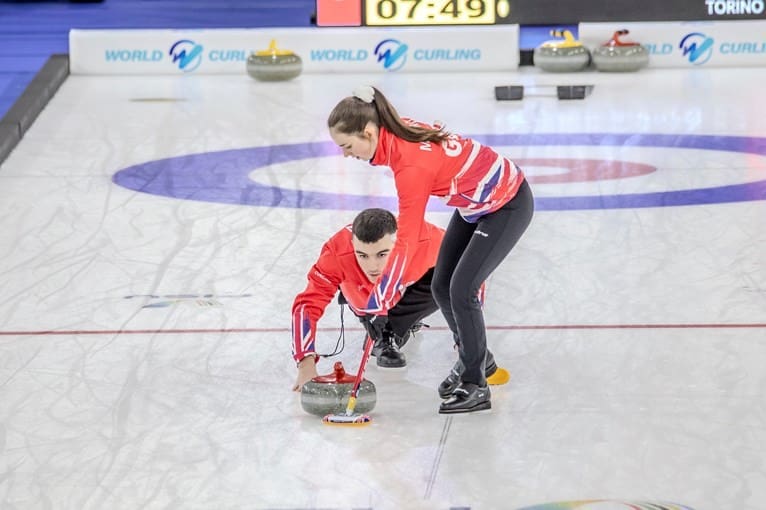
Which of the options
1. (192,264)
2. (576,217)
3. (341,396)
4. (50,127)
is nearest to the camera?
(341,396)

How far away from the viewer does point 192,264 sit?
718 centimetres

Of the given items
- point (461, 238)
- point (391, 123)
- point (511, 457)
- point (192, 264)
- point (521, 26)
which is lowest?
point (521, 26)

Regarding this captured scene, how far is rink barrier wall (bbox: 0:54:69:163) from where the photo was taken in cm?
1045

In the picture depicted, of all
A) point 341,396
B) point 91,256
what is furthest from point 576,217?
point 341,396

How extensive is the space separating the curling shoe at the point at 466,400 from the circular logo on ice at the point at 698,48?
9537 millimetres

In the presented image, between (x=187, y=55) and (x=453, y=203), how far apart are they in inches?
374

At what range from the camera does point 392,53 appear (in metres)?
13.7

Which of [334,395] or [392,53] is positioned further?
[392,53]

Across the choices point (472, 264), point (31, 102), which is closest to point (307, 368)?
point (472, 264)

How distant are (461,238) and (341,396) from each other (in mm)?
748

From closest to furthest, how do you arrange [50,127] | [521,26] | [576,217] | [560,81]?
[576,217] < [50,127] < [560,81] < [521,26]

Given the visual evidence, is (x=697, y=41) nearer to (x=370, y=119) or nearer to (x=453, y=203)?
(x=453, y=203)

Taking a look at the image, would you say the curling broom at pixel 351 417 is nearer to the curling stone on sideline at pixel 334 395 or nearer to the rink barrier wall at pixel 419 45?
the curling stone on sideline at pixel 334 395

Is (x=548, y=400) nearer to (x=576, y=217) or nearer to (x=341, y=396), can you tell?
(x=341, y=396)
